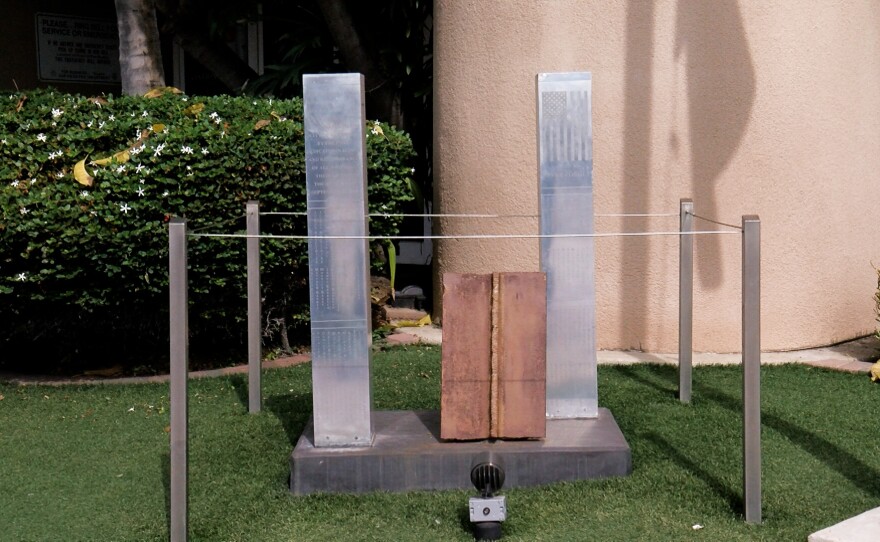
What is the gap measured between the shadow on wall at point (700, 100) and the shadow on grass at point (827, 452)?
150 cm

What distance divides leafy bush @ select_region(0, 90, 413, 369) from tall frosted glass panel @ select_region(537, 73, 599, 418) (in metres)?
1.99

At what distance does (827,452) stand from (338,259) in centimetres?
236

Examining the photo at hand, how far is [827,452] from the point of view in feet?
16.0

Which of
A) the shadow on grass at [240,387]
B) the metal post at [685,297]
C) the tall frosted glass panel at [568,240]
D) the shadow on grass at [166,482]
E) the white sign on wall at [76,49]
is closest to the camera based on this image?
the shadow on grass at [166,482]

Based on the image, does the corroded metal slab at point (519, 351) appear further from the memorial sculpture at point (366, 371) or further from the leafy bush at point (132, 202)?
the leafy bush at point (132, 202)

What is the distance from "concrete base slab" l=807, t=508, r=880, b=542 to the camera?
12.3 feet

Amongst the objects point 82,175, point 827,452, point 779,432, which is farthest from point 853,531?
point 82,175

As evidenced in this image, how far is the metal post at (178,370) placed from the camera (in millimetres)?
3717

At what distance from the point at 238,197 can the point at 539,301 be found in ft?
8.19

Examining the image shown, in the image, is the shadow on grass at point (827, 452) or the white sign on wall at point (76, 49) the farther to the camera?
the white sign on wall at point (76, 49)

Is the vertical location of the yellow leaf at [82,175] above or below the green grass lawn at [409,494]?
above

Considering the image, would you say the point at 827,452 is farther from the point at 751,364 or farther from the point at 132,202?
the point at 132,202

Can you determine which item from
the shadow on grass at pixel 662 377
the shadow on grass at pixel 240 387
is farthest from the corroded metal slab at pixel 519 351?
the shadow on grass at pixel 240 387

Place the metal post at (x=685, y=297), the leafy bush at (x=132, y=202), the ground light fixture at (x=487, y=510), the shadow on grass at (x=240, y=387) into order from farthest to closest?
1. the leafy bush at (x=132, y=202)
2. the shadow on grass at (x=240, y=387)
3. the metal post at (x=685, y=297)
4. the ground light fixture at (x=487, y=510)
